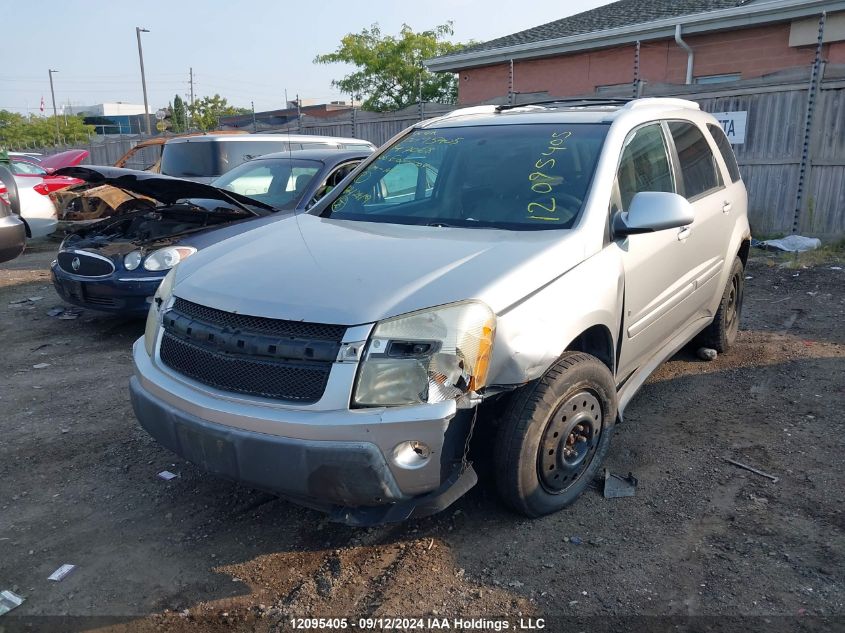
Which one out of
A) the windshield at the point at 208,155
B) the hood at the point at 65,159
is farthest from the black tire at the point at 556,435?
the hood at the point at 65,159

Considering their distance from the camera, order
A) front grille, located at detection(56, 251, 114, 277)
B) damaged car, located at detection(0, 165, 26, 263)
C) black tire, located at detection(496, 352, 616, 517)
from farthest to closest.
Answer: damaged car, located at detection(0, 165, 26, 263) → front grille, located at detection(56, 251, 114, 277) → black tire, located at detection(496, 352, 616, 517)

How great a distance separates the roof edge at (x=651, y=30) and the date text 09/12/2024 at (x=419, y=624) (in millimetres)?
13674

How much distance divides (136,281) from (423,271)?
3.95m

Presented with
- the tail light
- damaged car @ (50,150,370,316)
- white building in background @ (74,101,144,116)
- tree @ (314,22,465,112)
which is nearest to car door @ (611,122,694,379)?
damaged car @ (50,150,370,316)

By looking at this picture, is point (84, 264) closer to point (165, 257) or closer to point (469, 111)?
point (165, 257)

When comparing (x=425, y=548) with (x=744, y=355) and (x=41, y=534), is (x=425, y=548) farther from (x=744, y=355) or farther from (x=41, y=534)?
(x=744, y=355)

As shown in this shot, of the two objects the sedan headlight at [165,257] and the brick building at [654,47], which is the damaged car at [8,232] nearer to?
the sedan headlight at [165,257]

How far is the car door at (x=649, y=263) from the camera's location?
3.52 metres

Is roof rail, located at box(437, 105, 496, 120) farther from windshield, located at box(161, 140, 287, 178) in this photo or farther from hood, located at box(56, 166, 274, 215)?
windshield, located at box(161, 140, 287, 178)

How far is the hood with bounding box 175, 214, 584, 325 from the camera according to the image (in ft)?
8.61

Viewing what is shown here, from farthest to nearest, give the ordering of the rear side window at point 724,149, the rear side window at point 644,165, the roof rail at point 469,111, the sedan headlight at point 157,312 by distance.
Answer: the rear side window at point 724,149 → the roof rail at point 469,111 → the rear side window at point 644,165 → the sedan headlight at point 157,312

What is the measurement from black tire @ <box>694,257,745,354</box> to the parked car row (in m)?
0.51

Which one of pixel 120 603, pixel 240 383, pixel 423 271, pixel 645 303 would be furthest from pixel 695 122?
pixel 120 603

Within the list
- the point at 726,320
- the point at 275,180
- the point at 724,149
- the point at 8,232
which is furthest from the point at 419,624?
the point at 8,232
